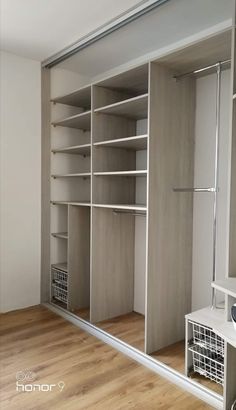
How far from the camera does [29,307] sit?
3494 mm

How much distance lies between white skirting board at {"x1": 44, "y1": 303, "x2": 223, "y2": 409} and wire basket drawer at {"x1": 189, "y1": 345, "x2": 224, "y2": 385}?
0.39ft

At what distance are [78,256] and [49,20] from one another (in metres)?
2.18

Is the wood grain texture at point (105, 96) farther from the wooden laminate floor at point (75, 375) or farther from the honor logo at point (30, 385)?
the honor logo at point (30, 385)

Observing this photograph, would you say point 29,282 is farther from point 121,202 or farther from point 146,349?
point 146,349

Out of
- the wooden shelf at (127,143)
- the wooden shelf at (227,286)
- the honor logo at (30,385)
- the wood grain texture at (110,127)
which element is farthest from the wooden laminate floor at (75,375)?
the wood grain texture at (110,127)

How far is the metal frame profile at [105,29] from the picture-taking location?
7.52ft

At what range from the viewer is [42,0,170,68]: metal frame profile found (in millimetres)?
2293

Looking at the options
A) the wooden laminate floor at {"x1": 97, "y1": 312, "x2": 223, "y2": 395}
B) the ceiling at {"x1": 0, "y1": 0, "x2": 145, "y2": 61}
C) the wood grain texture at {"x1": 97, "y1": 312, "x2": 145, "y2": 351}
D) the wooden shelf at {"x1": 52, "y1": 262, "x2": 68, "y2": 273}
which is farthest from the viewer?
the wooden shelf at {"x1": 52, "y1": 262, "x2": 68, "y2": 273}

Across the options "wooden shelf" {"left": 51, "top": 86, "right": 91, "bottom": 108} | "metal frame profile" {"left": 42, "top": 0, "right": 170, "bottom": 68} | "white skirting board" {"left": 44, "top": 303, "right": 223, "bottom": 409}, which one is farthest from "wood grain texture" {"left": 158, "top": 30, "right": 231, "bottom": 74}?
"white skirting board" {"left": 44, "top": 303, "right": 223, "bottom": 409}

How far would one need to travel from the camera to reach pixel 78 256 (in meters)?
3.44

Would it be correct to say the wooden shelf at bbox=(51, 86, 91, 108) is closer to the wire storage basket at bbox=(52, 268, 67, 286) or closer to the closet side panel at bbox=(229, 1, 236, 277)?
the closet side panel at bbox=(229, 1, 236, 277)

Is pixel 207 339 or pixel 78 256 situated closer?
pixel 207 339

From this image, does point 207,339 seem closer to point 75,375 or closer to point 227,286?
point 227,286

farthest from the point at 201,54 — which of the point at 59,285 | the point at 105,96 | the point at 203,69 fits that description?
the point at 59,285
